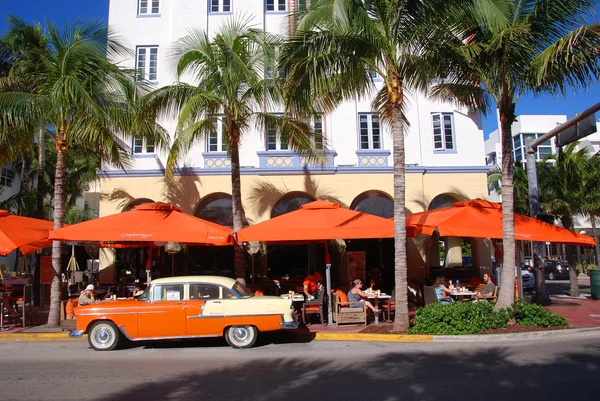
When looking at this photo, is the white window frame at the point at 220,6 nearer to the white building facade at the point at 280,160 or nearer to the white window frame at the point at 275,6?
the white building facade at the point at 280,160

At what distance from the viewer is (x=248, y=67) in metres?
13.5

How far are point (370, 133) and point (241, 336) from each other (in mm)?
11773

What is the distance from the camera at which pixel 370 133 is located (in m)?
19.6

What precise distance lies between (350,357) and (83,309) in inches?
220

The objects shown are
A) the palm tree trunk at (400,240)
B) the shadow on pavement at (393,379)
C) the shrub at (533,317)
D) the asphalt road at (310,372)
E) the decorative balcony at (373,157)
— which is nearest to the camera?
the shadow on pavement at (393,379)

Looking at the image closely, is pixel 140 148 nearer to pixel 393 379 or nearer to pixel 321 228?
pixel 321 228

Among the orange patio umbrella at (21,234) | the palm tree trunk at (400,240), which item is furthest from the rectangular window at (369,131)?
the orange patio umbrella at (21,234)

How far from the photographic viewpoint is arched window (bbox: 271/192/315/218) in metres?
19.1

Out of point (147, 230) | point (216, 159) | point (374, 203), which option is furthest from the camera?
point (374, 203)

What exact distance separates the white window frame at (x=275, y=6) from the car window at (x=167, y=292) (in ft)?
47.4

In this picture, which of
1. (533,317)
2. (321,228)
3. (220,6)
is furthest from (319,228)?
(220,6)

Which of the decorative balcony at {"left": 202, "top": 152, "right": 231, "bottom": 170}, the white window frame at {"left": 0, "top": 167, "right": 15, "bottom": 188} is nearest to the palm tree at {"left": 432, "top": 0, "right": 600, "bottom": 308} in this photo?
the decorative balcony at {"left": 202, "top": 152, "right": 231, "bottom": 170}

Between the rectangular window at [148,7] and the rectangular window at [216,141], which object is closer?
the rectangular window at [216,141]

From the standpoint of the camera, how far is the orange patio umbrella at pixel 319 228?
12297 millimetres
